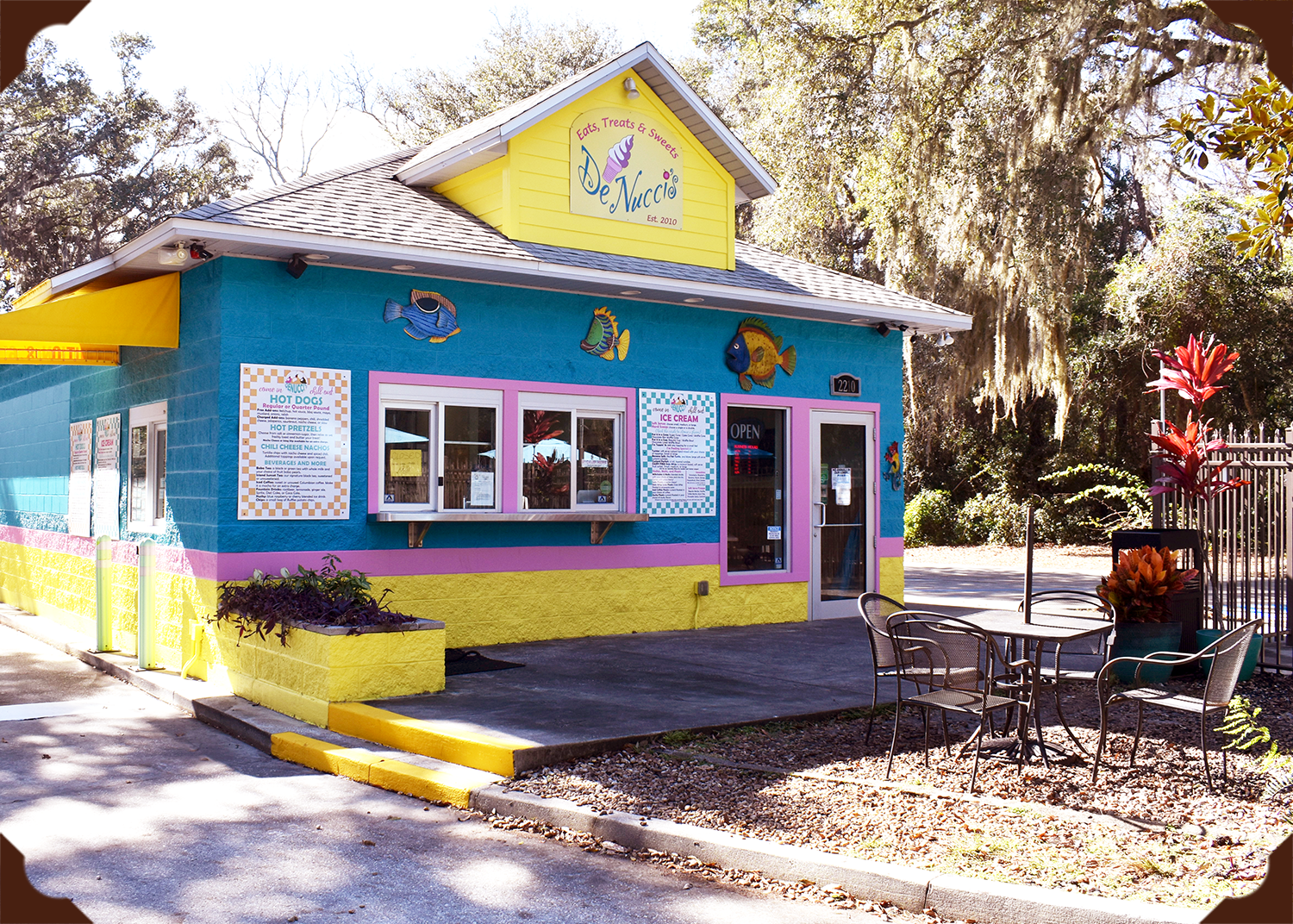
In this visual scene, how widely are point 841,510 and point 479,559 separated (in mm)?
4800

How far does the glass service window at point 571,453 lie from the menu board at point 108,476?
4.41 meters

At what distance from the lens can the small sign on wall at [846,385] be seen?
13.3 m

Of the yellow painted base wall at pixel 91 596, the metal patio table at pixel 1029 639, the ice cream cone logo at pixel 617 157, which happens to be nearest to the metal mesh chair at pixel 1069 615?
the metal patio table at pixel 1029 639

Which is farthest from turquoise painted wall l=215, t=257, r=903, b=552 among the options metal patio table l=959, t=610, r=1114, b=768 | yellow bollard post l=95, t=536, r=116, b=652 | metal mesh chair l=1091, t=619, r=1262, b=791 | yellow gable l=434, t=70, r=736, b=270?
metal mesh chair l=1091, t=619, r=1262, b=791

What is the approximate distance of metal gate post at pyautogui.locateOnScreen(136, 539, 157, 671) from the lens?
33.7 feet

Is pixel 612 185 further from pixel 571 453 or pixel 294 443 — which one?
pixel 294 443

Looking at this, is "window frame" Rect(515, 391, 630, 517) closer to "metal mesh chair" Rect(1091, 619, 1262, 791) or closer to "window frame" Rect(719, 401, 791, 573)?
"window frame" Rect(719, 401, 791, 573)

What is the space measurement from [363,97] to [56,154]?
9.85 meters

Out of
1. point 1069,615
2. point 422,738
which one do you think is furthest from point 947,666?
point 422,738

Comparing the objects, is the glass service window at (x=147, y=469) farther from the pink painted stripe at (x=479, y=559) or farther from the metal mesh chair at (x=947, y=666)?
the metal mesh chair at (x=947, y=666)

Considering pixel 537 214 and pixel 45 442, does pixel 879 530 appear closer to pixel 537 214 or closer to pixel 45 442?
pixel 537 214

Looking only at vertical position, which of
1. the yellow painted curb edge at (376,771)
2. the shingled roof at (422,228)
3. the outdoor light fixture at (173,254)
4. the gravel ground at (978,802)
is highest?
the shingled roof at (422,228)

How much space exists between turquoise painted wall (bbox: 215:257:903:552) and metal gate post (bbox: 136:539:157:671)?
155 cm

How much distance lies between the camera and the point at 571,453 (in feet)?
38.1
